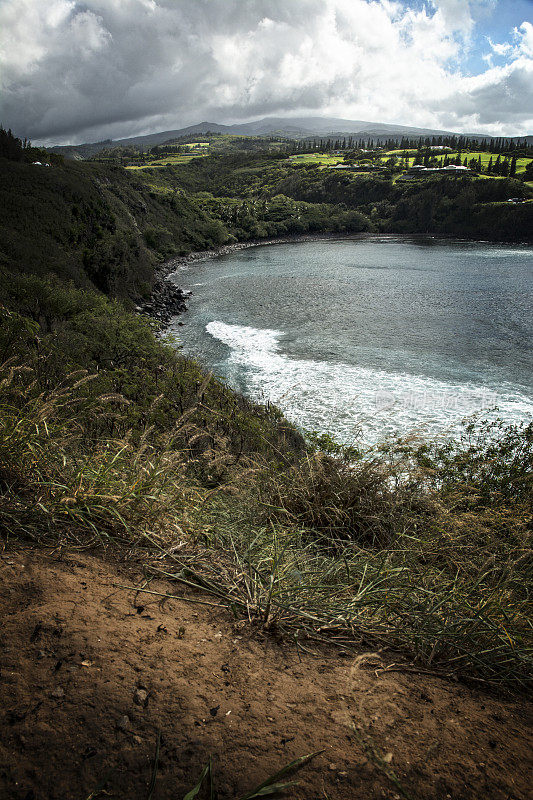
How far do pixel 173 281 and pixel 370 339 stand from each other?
31618mm

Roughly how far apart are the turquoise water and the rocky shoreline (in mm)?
1550

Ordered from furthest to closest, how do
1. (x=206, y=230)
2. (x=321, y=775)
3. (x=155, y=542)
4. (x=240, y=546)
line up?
(x=206, y=230)
(x=240, y=546)
(x=155, y=542)
(x=321, y=775)

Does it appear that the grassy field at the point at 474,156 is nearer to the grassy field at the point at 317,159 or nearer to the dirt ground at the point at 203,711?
the grassy field at the point at 317,159

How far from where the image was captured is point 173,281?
5269cm

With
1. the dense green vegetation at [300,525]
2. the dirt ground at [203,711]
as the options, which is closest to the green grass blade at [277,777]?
the dirt ground at [203,711]

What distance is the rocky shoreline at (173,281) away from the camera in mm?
37000

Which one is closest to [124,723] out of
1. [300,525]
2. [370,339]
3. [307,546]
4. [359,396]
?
[307,546]

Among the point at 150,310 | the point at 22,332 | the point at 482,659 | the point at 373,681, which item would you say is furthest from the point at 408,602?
the point at 150,310

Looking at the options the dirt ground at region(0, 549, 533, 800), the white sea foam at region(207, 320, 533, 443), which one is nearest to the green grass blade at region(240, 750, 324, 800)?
the dirt ground at region(0, 549, 533, 800)

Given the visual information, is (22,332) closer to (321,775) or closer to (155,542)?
(155,542)

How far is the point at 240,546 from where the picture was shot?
124 inches

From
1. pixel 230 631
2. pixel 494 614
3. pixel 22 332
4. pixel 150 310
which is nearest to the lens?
pixel 230 631

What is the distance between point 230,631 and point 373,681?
80cm

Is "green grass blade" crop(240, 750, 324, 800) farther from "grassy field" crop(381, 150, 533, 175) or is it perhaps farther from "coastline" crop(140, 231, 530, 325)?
"grassy field" crop(381, 150, 533, 175)
